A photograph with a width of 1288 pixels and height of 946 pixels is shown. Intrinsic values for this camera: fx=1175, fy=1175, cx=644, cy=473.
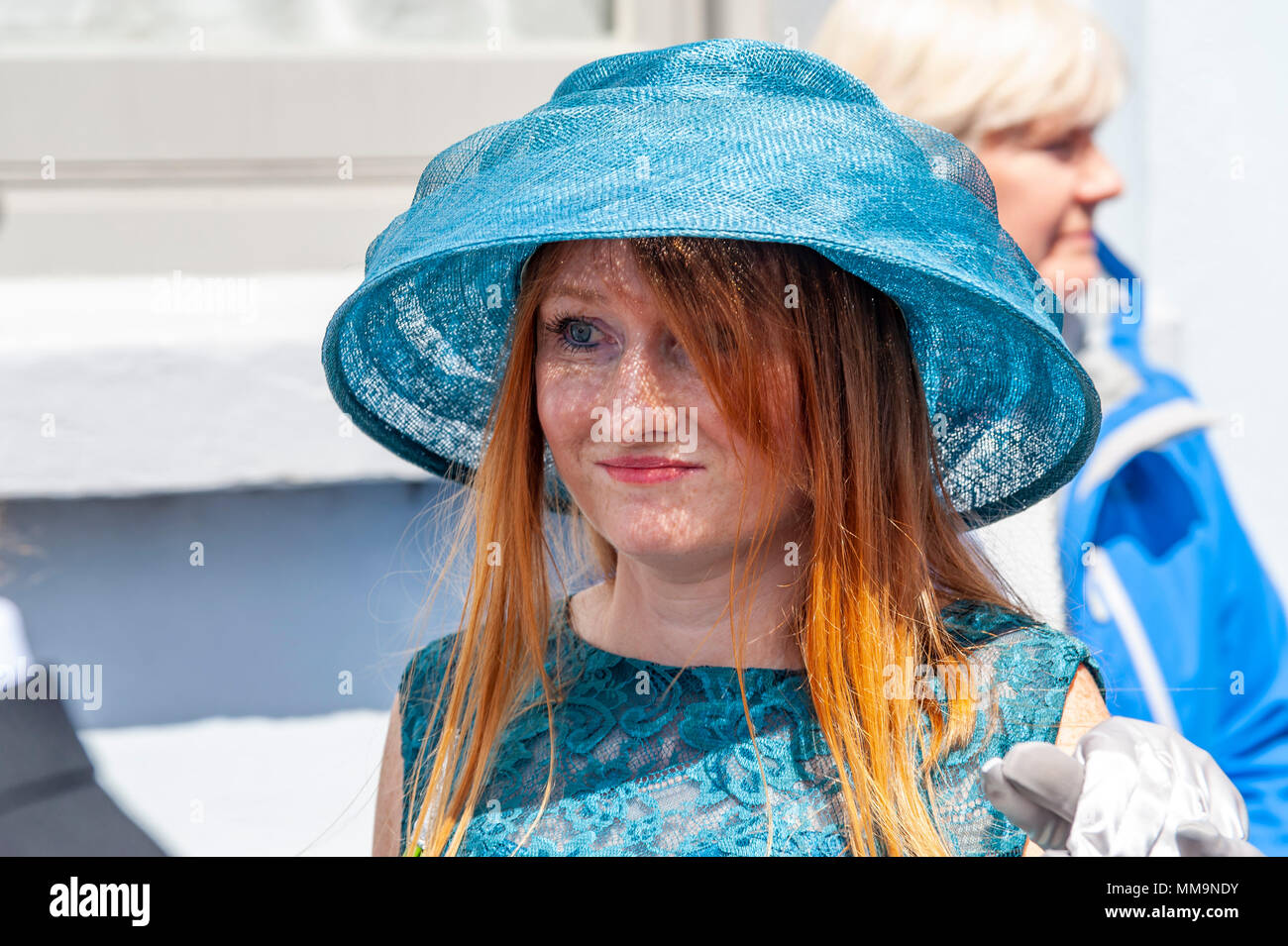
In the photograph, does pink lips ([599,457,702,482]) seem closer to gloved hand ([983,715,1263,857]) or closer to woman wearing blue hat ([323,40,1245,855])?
woman wearing blue hat ([323,40,1245,855])

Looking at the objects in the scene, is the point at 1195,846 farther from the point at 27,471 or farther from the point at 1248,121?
the point at 1248,121

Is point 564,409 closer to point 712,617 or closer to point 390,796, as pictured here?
point 712,617

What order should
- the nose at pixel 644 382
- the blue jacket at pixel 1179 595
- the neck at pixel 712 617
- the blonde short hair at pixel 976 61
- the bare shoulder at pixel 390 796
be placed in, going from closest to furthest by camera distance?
the nose at pixel 644 382, the neck at pixel 712 617, the bare shoulder at pixel 390 796, the blue jacket at pixel 1179 595, the blonde short hair at pixel 976 61

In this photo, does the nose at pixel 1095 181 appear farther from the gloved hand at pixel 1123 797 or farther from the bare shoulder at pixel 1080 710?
the gloved hand at pixel 1123 797

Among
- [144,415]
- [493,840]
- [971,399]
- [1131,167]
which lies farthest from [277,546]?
[1131,167]

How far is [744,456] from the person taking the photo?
3.29 feet

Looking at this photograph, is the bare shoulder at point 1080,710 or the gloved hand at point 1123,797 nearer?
the gloved hand at point 1123,797

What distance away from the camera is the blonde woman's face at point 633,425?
3.24 feet

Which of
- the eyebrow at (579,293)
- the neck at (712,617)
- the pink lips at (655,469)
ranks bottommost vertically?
the neck at (712,617)

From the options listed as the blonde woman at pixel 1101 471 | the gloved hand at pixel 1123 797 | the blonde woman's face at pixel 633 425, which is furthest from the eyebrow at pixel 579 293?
the blonde woman at pixel 1101 471

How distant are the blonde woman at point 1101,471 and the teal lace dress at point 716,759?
1.70 feet

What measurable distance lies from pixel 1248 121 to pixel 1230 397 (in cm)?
54

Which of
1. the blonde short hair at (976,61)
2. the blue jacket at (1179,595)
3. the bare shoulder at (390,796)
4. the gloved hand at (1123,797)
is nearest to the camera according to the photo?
the gloved hand at (1123,797)

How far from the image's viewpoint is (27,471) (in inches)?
68.3
